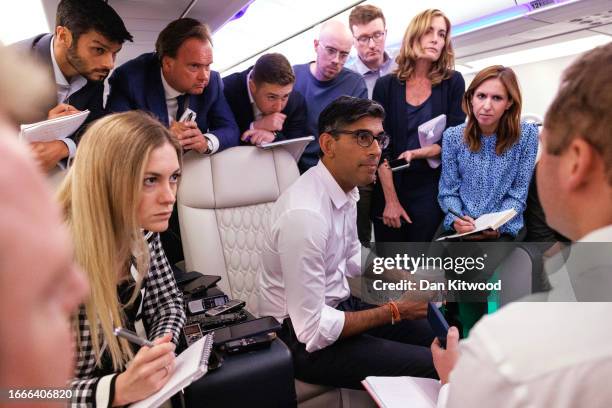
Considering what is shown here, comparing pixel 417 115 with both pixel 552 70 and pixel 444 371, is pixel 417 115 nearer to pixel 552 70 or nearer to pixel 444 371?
pixel 444 371

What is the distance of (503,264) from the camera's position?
260cm

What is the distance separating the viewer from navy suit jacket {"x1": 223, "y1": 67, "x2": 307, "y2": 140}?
110 inches

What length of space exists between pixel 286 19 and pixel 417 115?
2.82 metres

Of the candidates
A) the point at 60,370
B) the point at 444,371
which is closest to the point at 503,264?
the point at 444,371

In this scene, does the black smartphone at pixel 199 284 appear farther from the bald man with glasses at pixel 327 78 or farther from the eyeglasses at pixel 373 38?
the eyeglasses at pixel 373 38

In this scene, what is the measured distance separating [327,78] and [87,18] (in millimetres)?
1545

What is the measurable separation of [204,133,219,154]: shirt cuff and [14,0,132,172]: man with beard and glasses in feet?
1.80

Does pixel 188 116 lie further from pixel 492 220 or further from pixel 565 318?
pixel 565 318

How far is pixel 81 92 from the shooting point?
2.19 m

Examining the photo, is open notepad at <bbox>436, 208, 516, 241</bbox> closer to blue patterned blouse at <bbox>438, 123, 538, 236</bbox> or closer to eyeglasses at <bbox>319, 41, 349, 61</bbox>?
blue patterned blouse at <bbox>438, 123, 538, 236</bbox>

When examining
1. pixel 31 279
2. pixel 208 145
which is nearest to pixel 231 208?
pixel 208 145

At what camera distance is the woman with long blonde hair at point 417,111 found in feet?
9.39

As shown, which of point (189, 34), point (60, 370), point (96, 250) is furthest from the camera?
point (189, 34)

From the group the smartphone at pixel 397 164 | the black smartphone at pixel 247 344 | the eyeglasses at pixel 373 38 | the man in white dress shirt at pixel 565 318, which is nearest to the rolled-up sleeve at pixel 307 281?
the black smartphone at pixel 247 344
